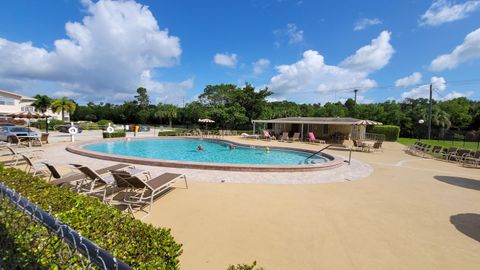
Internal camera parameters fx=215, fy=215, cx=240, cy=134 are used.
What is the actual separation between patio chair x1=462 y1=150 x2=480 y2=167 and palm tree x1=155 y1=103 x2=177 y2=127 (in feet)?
154

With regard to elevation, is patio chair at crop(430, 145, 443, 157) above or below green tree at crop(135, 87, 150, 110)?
below

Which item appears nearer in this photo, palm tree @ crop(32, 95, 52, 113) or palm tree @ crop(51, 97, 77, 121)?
palm tree @ crop(51, 97, 77, 121)

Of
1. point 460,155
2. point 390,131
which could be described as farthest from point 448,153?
point 390,131

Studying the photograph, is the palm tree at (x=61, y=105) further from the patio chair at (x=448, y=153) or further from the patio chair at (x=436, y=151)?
the patio chair at (x=448, y=153)

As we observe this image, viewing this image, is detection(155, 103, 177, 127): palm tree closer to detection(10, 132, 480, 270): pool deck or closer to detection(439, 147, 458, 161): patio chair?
detection(10, 132, 480, 270): pool deck

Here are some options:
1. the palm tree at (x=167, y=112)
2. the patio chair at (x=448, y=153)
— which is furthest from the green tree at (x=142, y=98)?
the patio chair at (x=448, y=153)

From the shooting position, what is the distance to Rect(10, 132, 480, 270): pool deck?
10.1 feet

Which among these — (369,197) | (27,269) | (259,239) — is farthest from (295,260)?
(369,197)

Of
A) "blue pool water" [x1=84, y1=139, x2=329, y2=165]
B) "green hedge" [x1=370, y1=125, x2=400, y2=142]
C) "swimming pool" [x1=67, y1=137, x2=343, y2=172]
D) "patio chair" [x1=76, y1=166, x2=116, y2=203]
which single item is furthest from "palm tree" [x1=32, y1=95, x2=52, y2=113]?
"green hedge" [x1=370, y1=125, x2=400, y2=142]

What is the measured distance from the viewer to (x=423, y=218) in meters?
4.53

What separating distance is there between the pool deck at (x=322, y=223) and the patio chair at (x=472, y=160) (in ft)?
19.0

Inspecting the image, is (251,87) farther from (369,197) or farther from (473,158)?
(369,197)

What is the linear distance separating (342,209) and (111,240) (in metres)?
4.57

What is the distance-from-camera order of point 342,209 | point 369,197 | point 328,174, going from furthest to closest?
point 328,174 → point 369,197 → point 342,209
